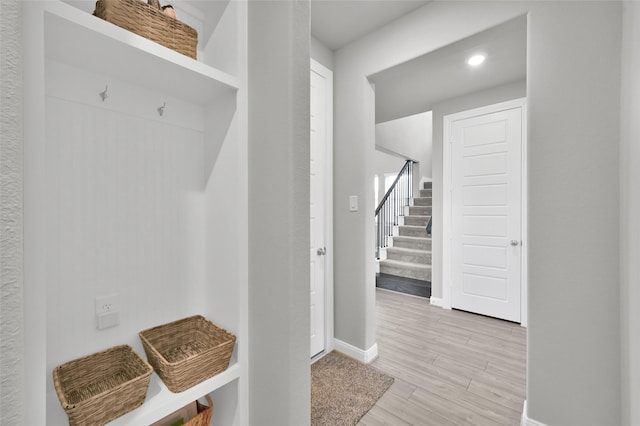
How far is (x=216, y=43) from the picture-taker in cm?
128

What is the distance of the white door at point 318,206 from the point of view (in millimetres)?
2350

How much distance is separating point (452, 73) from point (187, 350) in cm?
309

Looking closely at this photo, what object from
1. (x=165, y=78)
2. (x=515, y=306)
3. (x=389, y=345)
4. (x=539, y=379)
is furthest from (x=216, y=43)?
(x=515, y=306)

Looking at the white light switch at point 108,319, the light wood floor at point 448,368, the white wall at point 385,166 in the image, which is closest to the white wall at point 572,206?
the light wood floor at point 448,368

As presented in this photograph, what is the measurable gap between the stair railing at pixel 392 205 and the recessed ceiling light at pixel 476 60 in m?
3.86

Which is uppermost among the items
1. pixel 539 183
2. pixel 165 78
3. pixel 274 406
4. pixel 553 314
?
pixel 165 78

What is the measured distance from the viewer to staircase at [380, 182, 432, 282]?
499cm

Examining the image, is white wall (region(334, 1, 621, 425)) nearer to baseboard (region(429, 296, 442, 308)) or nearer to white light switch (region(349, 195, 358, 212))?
white light switch (region(349, 195, 358, 212))

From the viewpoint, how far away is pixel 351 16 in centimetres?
218

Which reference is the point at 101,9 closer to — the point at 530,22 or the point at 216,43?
the point at 216,43

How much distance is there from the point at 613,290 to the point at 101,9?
7.85ft

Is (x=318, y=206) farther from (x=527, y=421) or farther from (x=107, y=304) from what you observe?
(x=527, y=421)

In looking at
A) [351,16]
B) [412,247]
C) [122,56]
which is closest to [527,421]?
[122,56]

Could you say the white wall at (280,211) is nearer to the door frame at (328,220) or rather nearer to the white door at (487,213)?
the door frame at (328,220)
